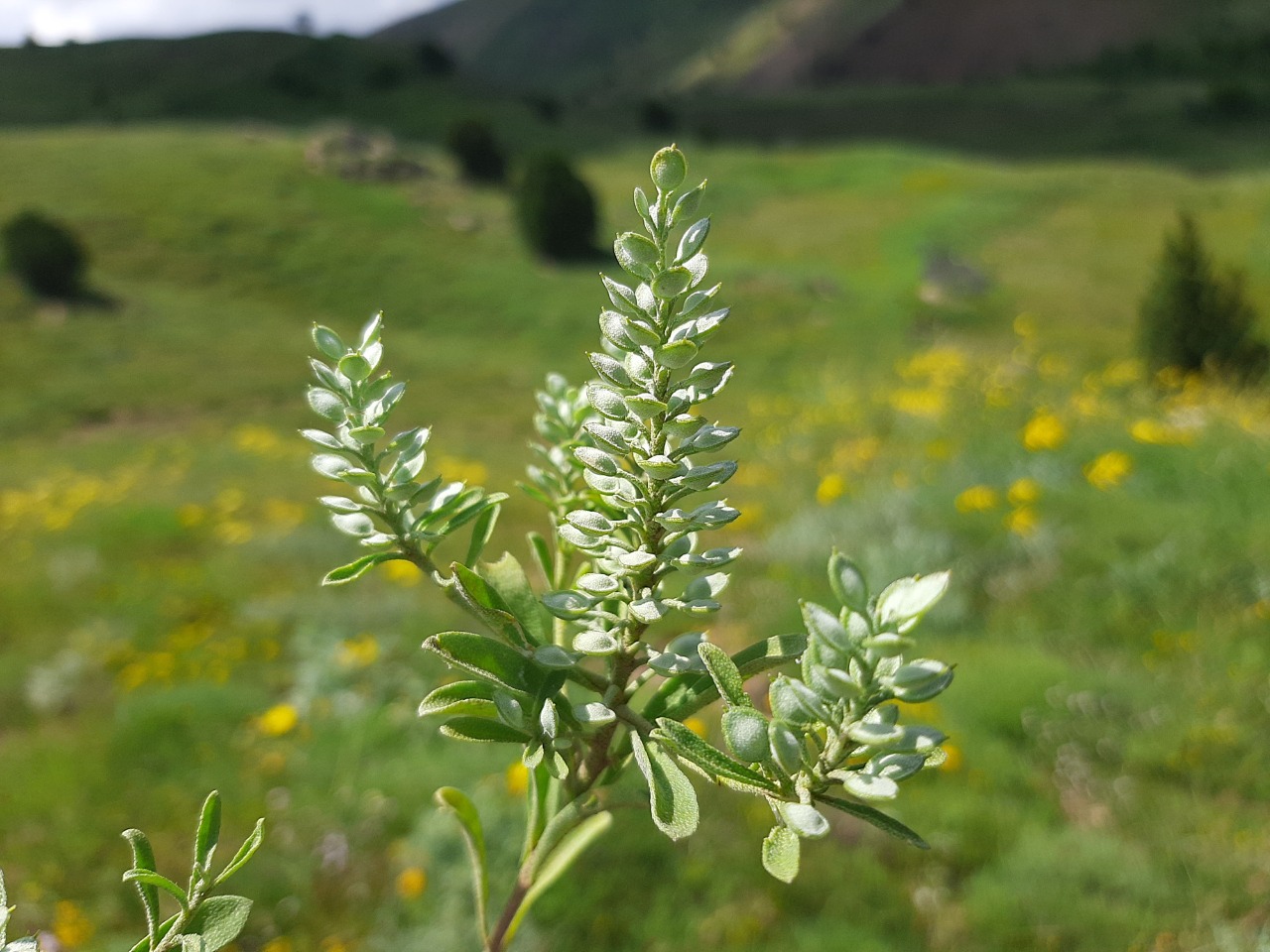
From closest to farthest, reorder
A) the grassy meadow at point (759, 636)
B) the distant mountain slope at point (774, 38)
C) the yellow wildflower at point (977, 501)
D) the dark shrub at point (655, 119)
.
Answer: the grassy meadow at point (759, 636) → the yellow wildflower at point (977, 501) → the dark shrub at point (655, 119) → the distant mountain slope at point (774, 38)

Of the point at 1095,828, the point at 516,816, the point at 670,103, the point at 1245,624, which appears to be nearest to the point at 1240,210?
the point at 1245,624

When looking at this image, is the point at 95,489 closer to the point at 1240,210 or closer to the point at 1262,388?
the point at 1262,388

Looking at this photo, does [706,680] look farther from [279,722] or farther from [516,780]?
[279,722]

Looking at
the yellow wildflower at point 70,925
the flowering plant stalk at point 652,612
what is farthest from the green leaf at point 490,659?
the yellow wildflower at point 70,925

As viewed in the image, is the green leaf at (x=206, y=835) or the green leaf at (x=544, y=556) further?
the green leaf at (x=544, y=556)

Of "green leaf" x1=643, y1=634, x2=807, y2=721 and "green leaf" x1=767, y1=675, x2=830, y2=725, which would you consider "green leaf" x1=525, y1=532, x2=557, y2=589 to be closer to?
"green leaf" x1=643, y1=634, x2=807, y2=721

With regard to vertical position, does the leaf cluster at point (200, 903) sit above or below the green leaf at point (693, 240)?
below

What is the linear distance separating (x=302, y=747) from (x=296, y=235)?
23.3 m

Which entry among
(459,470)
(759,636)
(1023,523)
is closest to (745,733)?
(759,636)

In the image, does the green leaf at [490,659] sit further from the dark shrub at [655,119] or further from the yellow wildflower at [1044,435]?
the dark shrub at [655,119]

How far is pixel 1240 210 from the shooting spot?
2238 cm

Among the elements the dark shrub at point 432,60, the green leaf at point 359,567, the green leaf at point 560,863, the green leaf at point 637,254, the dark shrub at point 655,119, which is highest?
the dark shrub at point 432,60

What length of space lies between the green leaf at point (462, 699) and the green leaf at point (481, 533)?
0.14 metres

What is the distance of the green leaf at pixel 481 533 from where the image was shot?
94 centimetres
